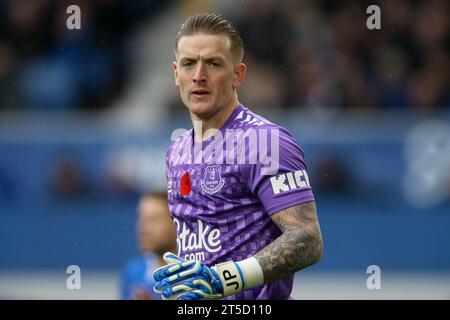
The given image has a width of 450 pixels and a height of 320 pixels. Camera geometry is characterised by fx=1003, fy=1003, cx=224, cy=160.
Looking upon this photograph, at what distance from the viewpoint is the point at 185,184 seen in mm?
4988

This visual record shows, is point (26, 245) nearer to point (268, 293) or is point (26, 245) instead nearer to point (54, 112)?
point (54, 112)

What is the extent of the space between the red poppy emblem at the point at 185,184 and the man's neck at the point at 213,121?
0.73ft

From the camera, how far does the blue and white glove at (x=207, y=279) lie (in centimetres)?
448

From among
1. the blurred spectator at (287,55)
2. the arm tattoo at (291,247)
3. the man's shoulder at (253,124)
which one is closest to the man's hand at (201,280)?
the arm tattoo at (291,247)

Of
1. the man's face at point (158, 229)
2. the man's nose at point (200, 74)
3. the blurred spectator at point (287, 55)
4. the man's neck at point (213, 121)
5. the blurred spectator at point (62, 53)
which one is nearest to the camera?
the man's nose at point (200, 74)

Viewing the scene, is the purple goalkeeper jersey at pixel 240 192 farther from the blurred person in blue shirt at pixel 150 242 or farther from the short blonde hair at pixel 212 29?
the blurred person in blue shirt at pixel 150 242

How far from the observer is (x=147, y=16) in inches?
596

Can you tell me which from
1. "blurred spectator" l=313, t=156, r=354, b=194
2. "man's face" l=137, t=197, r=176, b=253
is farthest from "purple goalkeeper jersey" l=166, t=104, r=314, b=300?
"blurred spectator" l=313, t=156, r=354, b=194

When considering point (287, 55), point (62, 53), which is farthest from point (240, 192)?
point (62, 53)

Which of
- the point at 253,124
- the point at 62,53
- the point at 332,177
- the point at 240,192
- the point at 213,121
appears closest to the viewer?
the point at 240,192

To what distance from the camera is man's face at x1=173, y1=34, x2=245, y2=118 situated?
4.93 meters

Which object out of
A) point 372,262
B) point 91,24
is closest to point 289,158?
point 372,262

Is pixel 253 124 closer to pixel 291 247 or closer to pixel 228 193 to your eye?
pixel 228 193

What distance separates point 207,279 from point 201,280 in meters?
0.03
